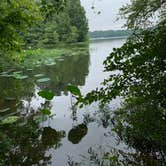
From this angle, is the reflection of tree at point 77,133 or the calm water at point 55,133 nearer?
the calm water at point 55,133

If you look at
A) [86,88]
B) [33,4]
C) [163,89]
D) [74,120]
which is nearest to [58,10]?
[163,89]

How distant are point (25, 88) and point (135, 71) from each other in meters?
15.1

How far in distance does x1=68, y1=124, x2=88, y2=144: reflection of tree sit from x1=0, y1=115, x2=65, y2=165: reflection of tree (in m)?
0.27

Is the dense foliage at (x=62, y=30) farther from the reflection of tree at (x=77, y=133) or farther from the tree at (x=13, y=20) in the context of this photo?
the reflection of tree at (x=77, y=133)

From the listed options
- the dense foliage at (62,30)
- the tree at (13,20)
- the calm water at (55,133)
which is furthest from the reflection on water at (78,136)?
the dense foliage at (62,30)

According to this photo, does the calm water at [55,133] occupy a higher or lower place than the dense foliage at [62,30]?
higher

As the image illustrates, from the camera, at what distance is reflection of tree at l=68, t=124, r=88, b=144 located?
8.75 meters

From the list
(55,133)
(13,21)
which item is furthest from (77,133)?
(13,21)

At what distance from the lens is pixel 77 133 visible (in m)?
9.26

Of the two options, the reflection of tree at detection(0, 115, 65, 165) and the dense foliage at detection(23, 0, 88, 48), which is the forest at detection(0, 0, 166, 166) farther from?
the dense foliage at detection(23, 0, 88, 48)

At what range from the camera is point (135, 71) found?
334 cm

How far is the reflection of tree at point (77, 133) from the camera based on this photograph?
28.7ft

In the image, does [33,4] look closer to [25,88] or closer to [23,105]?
[23,105]

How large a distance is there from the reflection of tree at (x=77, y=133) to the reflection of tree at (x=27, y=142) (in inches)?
10.7
